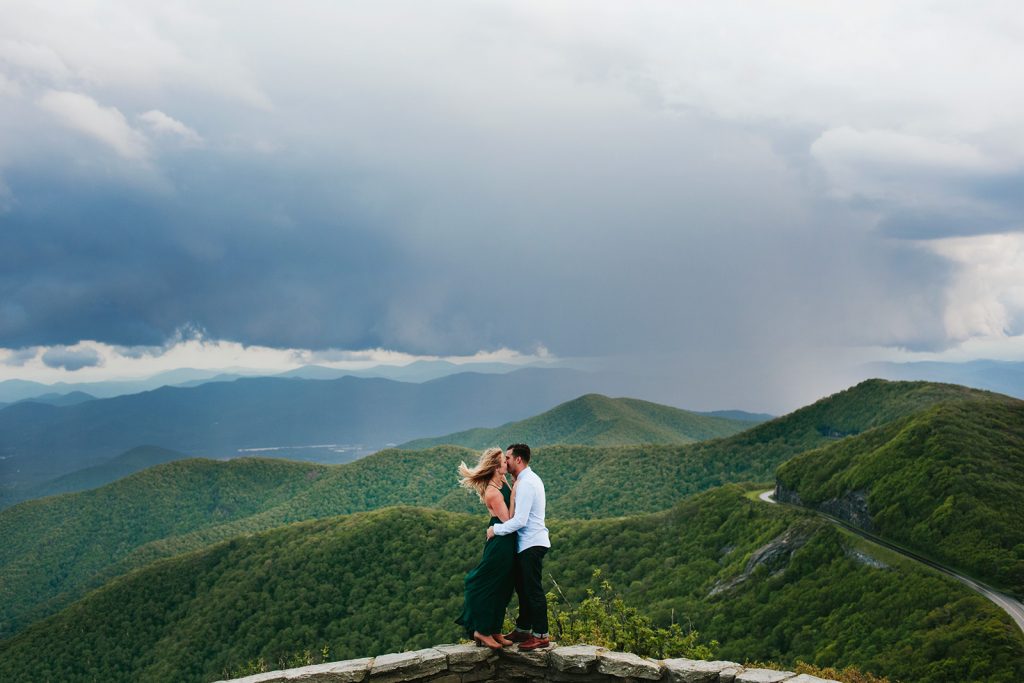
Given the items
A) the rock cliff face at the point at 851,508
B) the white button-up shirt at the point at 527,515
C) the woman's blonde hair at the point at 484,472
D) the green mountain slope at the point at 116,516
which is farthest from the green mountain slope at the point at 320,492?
the woman's blonde hair at the point at 484,472

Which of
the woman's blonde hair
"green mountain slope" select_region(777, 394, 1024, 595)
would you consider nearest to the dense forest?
"green mountain slope" select_region(777, 394, 1024, 595)

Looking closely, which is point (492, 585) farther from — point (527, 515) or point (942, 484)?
point (942, 484)

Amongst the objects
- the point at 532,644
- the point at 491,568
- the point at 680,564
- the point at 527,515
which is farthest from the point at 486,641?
the point at 680,564

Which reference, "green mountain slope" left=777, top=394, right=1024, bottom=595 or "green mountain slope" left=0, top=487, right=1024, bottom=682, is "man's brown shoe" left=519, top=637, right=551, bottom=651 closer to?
"green mountain slope" left=0, top=487, right=1024, bottom=682

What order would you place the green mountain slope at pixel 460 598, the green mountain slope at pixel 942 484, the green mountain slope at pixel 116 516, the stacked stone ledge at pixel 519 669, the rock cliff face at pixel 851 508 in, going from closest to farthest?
the stacked stone ledge at pixel 519 669 < the green mountain slope at pixel 460 598 < the green mountain slope at pixel 942 484 < the rock cliff face at pixel 851 508 < the green mountain slope at pixel 116 516

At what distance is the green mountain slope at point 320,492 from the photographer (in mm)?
110250

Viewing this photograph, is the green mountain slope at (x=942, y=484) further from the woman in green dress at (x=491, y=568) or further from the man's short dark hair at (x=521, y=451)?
the man's short dark hair at (x=521, y=451)

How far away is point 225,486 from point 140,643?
343 feet

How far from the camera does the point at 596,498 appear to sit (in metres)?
118

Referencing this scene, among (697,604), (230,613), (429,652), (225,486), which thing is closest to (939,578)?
(697,604)

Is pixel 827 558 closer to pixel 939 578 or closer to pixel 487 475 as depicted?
pixel 939 578

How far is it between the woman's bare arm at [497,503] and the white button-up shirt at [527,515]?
0.15 metres

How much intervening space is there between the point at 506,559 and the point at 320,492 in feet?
546

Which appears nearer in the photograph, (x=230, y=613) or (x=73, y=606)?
(x=230, y=613)
